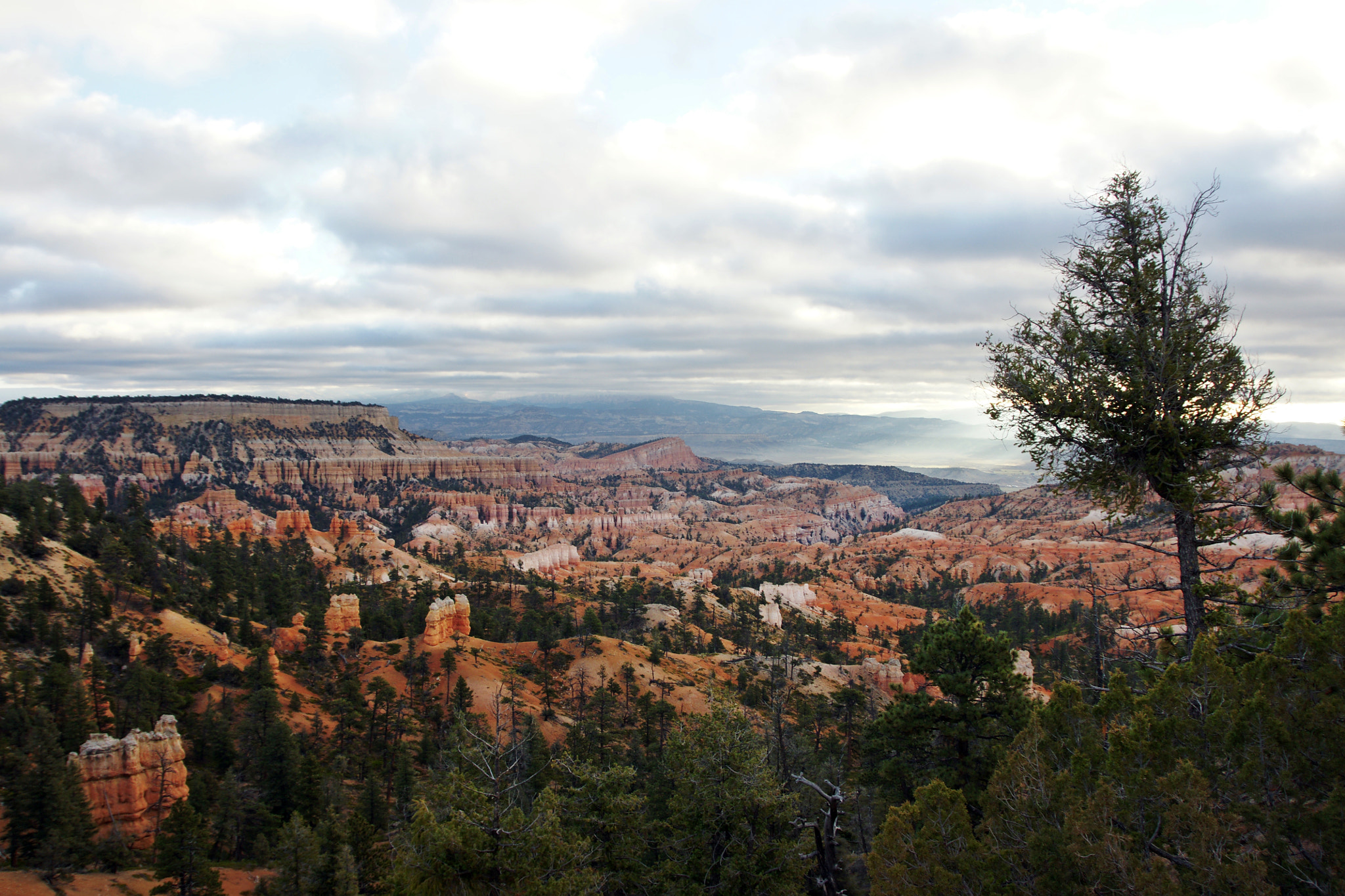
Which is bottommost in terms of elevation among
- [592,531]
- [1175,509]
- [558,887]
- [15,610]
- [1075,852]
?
[592,531]

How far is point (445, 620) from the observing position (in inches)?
2330

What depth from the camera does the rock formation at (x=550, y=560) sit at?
4764 inches

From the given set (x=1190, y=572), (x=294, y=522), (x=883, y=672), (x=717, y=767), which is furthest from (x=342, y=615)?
(x=294, y=522)

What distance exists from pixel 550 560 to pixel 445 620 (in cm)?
7021

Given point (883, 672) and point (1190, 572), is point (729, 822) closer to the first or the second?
point (1190, 572)

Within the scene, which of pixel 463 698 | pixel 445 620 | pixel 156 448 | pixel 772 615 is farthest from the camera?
pixel 156 448

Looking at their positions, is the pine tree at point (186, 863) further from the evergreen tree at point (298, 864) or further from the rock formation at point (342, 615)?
the rock formation at point (342, 615)

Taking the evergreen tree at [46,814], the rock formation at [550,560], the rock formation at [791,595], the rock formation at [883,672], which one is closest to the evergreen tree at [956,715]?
the evergreen tree at [46,814]

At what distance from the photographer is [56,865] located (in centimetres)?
2361

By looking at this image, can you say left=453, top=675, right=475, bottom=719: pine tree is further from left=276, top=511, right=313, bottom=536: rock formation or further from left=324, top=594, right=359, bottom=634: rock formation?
left=276, top=511, right=313, bottom=536: rock formation

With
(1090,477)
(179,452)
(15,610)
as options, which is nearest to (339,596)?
(15,610)

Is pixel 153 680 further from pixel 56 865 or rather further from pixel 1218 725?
pixel 1218 725

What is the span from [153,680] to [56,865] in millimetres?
17475

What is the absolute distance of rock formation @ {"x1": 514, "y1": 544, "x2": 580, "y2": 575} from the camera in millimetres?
121000
